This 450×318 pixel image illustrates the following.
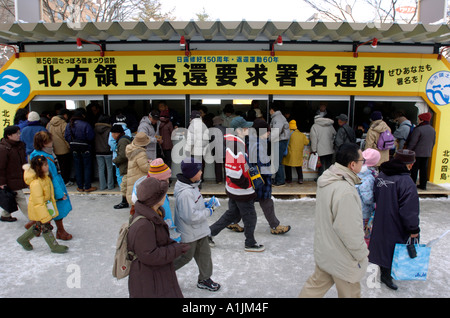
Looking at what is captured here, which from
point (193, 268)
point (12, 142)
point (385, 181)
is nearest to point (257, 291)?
point (193, 268)

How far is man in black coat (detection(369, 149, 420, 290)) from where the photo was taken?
349 centimetres

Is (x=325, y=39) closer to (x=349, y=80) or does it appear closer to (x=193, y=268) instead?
(x=349, y=80)

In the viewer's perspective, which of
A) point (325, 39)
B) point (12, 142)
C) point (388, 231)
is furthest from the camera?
point (325, 39)

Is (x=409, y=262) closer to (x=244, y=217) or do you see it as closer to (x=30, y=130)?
(x=244, y=217)

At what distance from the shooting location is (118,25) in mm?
5848

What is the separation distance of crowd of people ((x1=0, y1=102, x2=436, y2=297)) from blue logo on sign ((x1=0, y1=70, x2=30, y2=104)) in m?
0.68

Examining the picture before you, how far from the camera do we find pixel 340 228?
2746 mm

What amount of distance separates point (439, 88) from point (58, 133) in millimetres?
8300

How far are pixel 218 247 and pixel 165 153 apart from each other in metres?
3.26

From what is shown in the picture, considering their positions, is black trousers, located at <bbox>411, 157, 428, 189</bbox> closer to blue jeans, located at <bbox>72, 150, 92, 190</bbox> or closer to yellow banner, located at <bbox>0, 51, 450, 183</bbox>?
yellow banner, located at <bbox>0, 51, 450, 183</bbox>

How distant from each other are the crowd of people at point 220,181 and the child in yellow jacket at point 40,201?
1 cm

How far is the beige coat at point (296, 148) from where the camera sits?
754cm

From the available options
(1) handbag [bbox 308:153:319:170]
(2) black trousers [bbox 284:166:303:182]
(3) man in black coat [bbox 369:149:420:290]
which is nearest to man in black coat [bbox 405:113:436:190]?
(1) handbag [bbox 308:153:319:170]

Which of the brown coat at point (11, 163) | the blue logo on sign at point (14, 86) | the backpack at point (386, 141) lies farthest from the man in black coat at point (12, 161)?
the backpack at point (386, 141)
